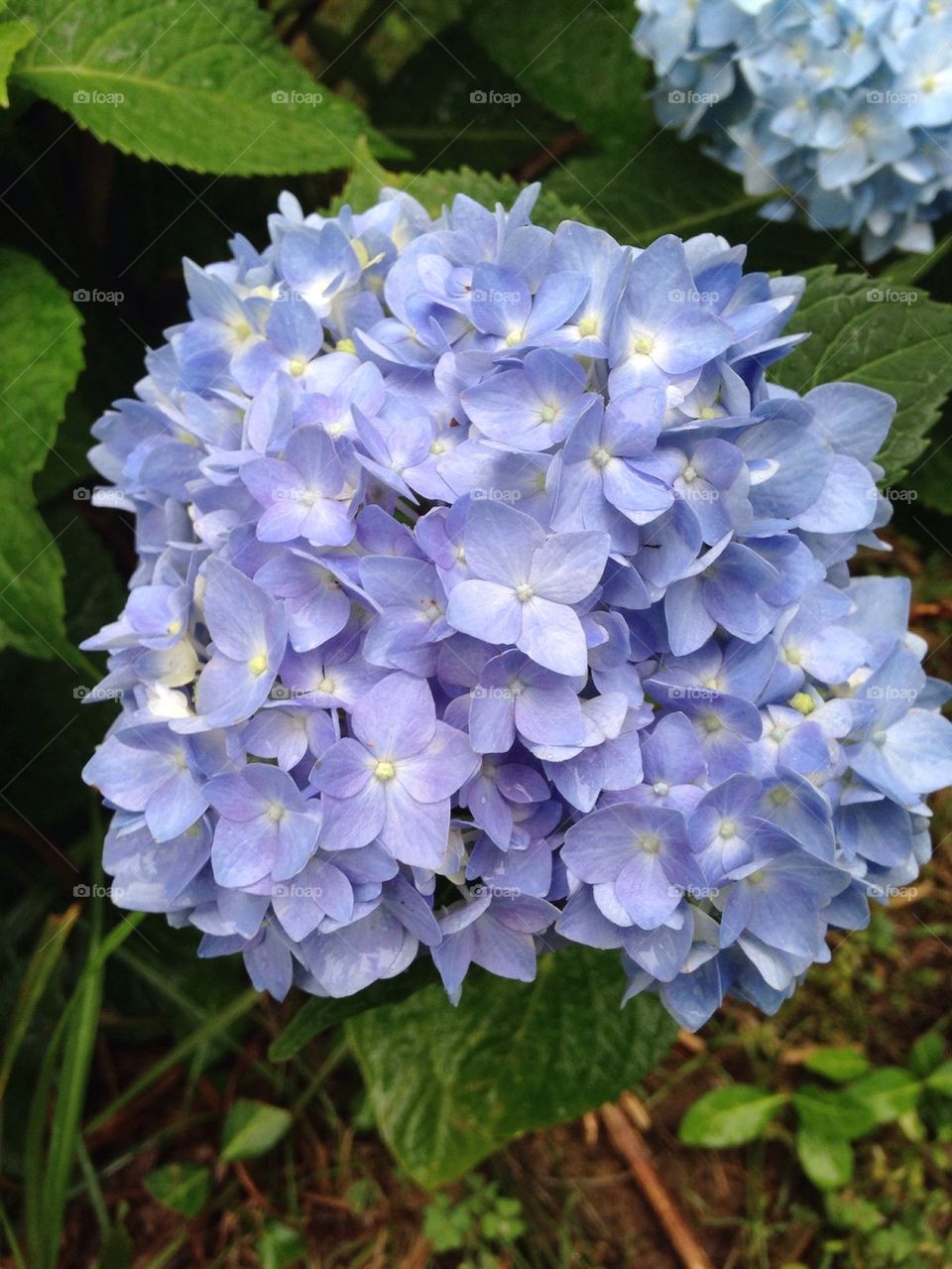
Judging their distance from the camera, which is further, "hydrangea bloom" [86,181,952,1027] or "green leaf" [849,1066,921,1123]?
"green leaf" [849,1066,921,1123]

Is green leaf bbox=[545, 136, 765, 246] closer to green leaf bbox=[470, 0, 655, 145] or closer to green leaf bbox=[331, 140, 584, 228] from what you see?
green leaf bbox=[470, 0, 655, 145]

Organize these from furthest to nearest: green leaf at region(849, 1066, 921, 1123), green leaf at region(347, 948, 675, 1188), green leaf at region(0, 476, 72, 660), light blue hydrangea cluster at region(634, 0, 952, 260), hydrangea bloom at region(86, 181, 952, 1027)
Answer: green leaf at region(849, 1066, 921, 1123) < light blue hydrangea cluster at region(634, 0, 952, 260) < green leaf at region(347, 948, 675, 1188) < green leaf at region(0, 476, 72, 660) < hydrangea bloom at region(86, 181, 952, 1027)

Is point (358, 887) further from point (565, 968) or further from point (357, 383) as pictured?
point (565, 968)

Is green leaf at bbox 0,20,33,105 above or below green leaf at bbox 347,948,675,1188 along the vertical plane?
above

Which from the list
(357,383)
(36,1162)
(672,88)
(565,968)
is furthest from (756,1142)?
(672,88)

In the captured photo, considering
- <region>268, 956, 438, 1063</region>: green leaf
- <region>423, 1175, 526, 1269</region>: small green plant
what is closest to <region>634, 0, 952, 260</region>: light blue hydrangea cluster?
<region>268, 956, 438, 1063</region>: green leaf

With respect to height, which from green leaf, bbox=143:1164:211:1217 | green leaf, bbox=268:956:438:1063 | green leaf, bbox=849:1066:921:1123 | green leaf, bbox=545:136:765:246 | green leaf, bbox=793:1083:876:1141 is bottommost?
green leaf, bbox=143:1164:211:1217

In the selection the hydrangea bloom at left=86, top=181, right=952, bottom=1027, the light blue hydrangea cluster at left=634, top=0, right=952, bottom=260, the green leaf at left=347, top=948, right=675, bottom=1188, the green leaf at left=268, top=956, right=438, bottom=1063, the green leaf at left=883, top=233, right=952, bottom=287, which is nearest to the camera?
the hydrangea bloom at left=86, top=181, right=952, bottom=1027

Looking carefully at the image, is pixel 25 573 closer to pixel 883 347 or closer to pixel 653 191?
pixel 883 347
